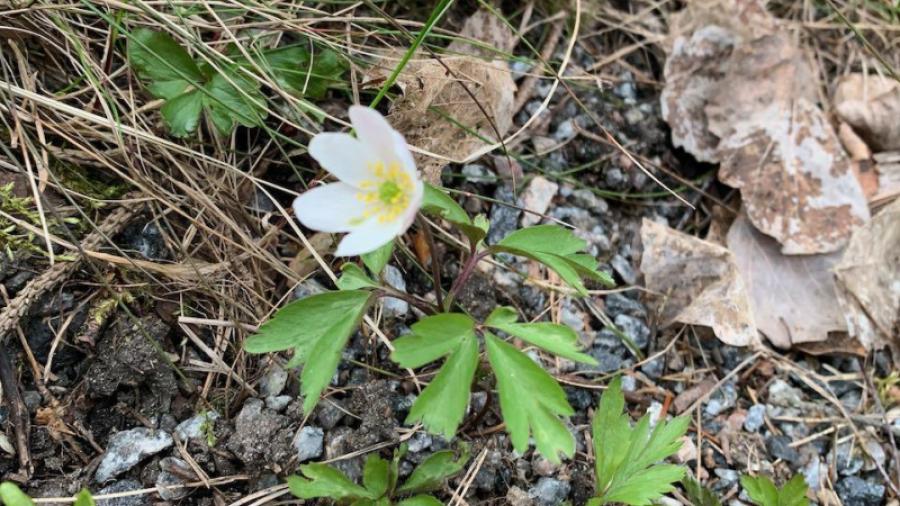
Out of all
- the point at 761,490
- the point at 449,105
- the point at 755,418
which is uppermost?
the point at 449,105

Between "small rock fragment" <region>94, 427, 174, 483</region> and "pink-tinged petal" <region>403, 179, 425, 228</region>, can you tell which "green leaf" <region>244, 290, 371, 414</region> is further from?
"small rock fragment" <region>94, 427, 174, 483</region>

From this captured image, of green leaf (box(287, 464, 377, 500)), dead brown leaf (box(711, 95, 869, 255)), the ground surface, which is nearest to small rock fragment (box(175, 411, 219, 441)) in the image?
the ground surface

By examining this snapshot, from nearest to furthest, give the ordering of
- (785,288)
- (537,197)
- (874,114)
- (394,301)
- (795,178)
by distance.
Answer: (394,301) < (537,197) < (785,288) < (795,178) < (874,114)

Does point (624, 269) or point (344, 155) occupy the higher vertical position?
point (344, 155)

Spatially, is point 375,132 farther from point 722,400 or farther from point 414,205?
point 722,400

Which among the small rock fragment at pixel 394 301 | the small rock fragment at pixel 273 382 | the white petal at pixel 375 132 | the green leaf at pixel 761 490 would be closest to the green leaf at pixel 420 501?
the small rock fragment at pixel 273 382

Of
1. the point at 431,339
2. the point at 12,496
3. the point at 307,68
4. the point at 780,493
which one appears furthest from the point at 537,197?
the point at 12,496
